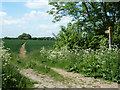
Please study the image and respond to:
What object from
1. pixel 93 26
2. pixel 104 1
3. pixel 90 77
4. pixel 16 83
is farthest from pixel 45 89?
Answer: pixel 104 1

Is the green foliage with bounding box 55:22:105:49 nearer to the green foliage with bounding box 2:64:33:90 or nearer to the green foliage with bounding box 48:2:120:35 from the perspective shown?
the green foliage with bounding box 48:2:120:35

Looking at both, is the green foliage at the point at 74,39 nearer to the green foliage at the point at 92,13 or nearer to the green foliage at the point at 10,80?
the green foliage at the point at 92,13

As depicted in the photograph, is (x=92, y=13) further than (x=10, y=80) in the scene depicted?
Yes

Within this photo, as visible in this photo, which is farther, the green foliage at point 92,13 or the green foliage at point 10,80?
the green foliage at point 92,13

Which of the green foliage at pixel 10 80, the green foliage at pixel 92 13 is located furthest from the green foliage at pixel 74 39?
the green foliage at pixel 10 80

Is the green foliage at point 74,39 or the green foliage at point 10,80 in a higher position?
the green foliage at point 74,39

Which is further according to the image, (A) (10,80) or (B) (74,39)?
(B) (74,39)

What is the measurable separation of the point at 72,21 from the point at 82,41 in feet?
10.6

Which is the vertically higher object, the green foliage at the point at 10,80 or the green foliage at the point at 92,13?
the green foliage at the point at 92,13

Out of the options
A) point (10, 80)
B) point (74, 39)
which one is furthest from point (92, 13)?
point (10, 80)

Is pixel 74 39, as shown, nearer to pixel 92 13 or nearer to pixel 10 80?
pixel 92 13

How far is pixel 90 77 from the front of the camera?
691cm

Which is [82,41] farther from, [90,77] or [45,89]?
[45,89]

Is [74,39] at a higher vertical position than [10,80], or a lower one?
higher
